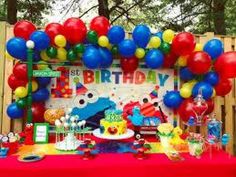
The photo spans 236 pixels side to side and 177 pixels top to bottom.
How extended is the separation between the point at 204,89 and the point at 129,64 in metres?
0.66

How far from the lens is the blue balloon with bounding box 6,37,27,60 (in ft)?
8.72

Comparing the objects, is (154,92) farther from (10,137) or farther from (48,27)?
(10,137)

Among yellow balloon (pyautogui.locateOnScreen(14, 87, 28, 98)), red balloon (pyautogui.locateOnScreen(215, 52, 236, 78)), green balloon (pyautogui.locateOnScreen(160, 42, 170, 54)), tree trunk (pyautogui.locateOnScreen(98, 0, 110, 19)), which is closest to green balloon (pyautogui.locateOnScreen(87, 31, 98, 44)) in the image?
green balloon (pyautogui.locateOnScreen(160, 42, 170, 54))

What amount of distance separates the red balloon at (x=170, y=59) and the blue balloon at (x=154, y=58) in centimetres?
8

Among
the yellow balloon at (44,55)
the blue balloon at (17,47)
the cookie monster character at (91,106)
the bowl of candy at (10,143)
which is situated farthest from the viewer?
the cookie monster character at (91,106)

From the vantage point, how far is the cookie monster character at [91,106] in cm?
297

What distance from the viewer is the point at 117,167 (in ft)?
6.93

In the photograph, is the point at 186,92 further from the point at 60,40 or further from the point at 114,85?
the point at 60,40

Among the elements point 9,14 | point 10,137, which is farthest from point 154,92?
point 9,14

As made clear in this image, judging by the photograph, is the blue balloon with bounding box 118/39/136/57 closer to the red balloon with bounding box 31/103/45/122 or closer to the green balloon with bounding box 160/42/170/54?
the green balloon with bounding box 160/42/170/54

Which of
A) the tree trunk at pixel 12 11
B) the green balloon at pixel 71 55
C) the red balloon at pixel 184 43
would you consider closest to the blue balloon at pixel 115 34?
the green balloon at pixel 71 55

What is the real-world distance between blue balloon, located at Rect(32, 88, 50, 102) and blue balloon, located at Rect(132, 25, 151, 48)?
0.87 meters

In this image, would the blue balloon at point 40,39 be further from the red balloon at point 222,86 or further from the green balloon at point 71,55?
the red balloon at point 222,86

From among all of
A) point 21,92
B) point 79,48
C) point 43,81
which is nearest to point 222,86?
point 79,48
